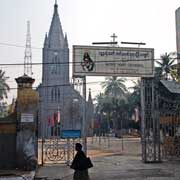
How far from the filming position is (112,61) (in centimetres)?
1977

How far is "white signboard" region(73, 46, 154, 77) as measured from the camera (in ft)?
63.2

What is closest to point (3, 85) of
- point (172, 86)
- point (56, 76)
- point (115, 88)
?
point (56, 76)

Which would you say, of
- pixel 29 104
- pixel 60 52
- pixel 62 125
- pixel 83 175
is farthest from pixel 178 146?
pixel 60 52

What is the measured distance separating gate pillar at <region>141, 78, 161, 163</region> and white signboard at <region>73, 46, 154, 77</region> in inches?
29.6

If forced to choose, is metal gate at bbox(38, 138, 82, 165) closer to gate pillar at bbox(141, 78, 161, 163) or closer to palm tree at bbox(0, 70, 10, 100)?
gate pillar at bbox(141, 78, 161, 163)

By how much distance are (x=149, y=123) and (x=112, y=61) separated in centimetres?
366

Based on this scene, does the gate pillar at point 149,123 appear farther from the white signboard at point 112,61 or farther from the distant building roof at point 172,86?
the distant building roof at point 172,86

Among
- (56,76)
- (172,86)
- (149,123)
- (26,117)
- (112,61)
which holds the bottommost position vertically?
(149,123)

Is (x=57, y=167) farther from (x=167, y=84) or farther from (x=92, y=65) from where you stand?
(x=167, y=84)

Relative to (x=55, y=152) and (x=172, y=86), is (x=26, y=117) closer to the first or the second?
(x=55, y=152)

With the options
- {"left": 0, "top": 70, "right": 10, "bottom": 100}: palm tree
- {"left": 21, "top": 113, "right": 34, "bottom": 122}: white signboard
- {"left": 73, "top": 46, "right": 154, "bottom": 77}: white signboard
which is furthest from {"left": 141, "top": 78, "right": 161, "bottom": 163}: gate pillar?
{"left": 0, "top": 70, "right": 10, "bottom": 100}: palm tree

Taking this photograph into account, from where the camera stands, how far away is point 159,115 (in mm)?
20531

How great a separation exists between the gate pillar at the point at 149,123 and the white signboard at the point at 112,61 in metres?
0.75

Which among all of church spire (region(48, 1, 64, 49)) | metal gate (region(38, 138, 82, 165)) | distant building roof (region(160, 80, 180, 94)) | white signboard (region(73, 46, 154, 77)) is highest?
church spire (region(48, 1, 64, 49))
